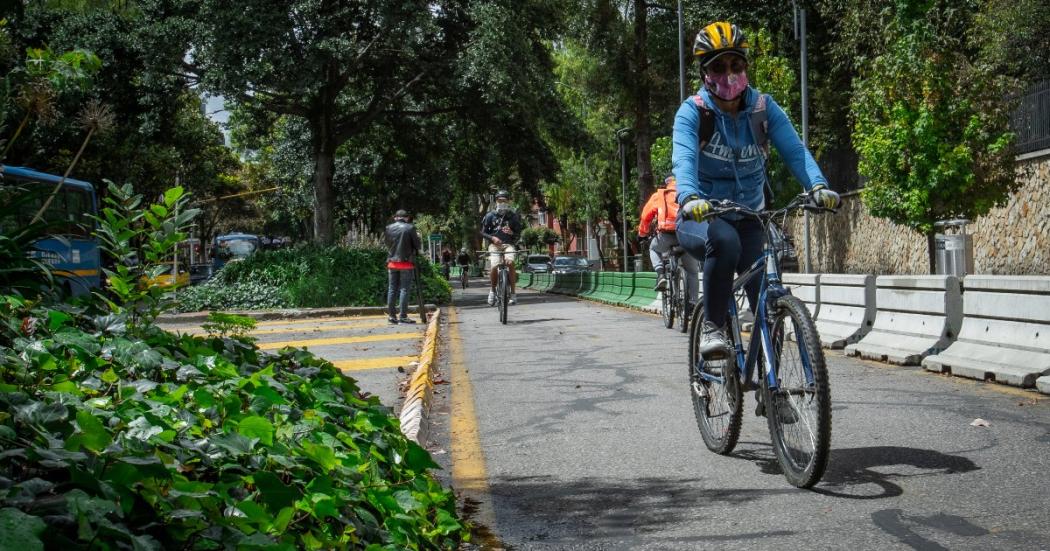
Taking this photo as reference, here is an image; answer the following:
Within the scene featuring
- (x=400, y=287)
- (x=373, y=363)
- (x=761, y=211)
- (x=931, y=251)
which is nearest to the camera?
(x=761, y=211)

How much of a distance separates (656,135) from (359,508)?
45729 millimetres

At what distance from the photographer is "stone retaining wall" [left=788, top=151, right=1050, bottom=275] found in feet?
70.0

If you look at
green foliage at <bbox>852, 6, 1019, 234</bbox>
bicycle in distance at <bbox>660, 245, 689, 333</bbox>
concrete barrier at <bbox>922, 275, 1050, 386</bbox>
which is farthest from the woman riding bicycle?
green foliage at <bbox>852, 6, 1019, 234</bbox>

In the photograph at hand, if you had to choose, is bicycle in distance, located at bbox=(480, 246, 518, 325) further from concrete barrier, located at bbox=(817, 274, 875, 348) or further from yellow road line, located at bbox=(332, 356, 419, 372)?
concrete barrier, located at bbox=(817, 274, 875, 348)

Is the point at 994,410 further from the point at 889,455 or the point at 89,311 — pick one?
the point at 89,311

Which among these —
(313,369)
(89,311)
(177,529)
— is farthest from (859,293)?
(177,529)

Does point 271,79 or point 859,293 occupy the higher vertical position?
point 271,79

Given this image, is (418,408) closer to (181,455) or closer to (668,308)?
(181,455)

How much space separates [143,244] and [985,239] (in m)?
22.7

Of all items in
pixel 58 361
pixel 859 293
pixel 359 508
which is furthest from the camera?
pixel 859 293

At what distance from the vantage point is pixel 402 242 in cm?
1625

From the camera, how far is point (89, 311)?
15.0 ft

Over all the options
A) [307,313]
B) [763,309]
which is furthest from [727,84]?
[307,313]

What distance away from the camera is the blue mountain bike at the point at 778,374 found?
4414 mm
